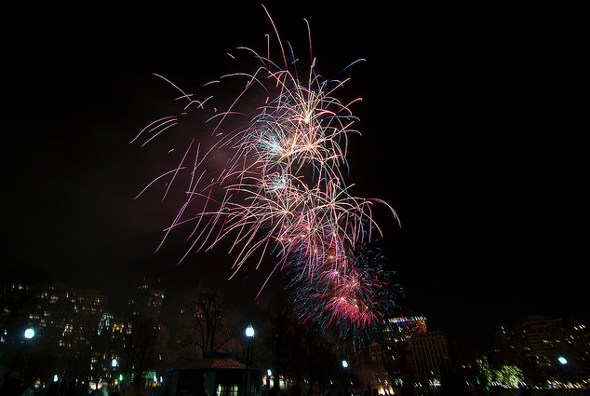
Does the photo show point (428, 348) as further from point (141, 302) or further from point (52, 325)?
point (52, 325)

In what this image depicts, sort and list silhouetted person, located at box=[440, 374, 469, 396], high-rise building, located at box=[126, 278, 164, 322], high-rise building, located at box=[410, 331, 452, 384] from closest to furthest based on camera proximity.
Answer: silhouetted person, located at box=[440, 374, 469, 396] < high-rise building, located at box=[126, 278, 164, 322] < high-rise building, located at box=[410, 331, 452, 384]

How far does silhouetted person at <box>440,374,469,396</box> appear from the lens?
580 cm

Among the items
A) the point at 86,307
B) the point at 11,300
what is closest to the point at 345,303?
the point at 11,300

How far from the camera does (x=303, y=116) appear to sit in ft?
52.4

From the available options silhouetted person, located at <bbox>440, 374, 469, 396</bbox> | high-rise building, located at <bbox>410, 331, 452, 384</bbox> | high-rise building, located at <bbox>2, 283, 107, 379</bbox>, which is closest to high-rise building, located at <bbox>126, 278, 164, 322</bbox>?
high-rise building, located at <bbox>2, 283, 107, 379</bbox>

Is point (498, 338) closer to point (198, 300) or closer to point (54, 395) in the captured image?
point (198, 300)

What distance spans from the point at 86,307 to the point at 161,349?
3261 inches

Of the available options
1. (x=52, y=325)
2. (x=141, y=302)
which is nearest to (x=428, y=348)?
(x=141, y=302)

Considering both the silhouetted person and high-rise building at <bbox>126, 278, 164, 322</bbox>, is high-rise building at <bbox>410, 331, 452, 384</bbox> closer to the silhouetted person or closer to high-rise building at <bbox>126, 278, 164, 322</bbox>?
high-rise building at <bbox>126, 278, 164, 322</bbox>

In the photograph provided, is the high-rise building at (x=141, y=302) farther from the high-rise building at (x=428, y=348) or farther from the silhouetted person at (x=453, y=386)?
the high-rise building at (x=428, y=348)

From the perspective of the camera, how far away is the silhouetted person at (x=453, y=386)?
5802 millimetres

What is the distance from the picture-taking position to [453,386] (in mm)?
5883

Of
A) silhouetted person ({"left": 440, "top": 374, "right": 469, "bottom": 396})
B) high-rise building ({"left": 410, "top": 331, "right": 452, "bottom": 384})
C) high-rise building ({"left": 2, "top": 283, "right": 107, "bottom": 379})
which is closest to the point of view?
silhouetted person ({"left": 440, "top": 374, "right": 469, "bottom": 396})

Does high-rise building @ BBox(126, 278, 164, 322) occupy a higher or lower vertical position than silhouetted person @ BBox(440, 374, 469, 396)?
higher
